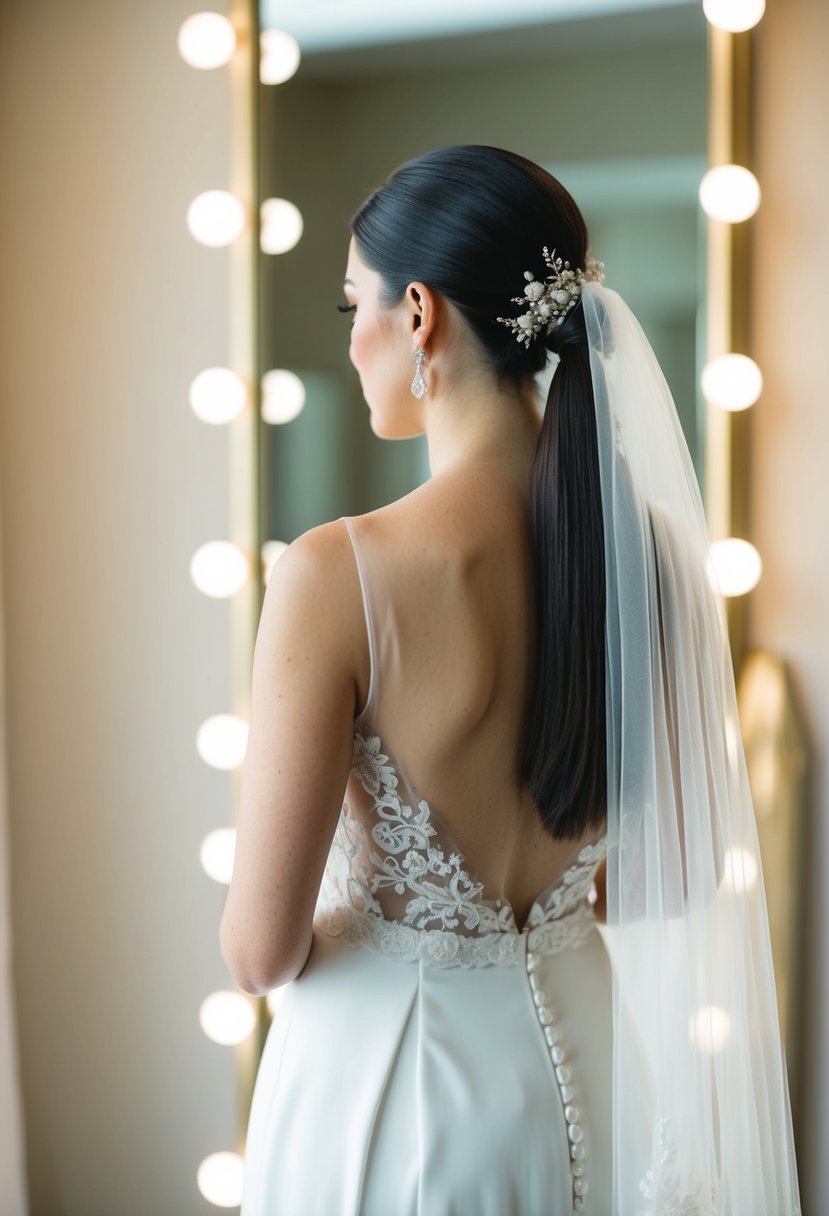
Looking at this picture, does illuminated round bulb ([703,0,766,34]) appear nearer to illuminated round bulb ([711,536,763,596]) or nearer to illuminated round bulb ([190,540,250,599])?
illuminated round bulb ([711,536,763,596])

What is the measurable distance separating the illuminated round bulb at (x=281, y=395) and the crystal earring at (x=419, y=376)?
532 mm

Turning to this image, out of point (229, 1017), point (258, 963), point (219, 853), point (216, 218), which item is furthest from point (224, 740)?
point (216, 218)

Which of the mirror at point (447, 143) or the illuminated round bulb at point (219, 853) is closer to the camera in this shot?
the mirror at point (447, 143)

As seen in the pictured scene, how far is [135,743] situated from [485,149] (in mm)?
1042

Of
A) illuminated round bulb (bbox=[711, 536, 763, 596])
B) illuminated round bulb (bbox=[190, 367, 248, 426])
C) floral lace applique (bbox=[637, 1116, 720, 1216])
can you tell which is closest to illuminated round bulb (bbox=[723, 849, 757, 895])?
floral lace applique (bbox=[637, 1116, 720, 1216])

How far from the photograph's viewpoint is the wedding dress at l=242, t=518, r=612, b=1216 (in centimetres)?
88

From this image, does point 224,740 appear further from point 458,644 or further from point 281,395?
point 458,644

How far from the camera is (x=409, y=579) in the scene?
81cm

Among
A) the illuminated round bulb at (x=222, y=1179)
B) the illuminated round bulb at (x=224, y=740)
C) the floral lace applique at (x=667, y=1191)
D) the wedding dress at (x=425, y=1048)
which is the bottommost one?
the illuminated round bulb at (x=222, y=1179)

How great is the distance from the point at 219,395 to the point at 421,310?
64cm

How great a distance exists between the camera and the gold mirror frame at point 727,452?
1.33 m

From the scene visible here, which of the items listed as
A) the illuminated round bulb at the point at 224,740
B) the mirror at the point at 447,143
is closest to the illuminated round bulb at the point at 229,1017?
the illuminated round bulb at the point at 224,740

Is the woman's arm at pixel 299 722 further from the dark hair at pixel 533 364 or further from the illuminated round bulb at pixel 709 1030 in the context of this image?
the illuminated round bulb at pixel 709 1030

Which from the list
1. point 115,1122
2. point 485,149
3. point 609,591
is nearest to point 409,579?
point 609,591
